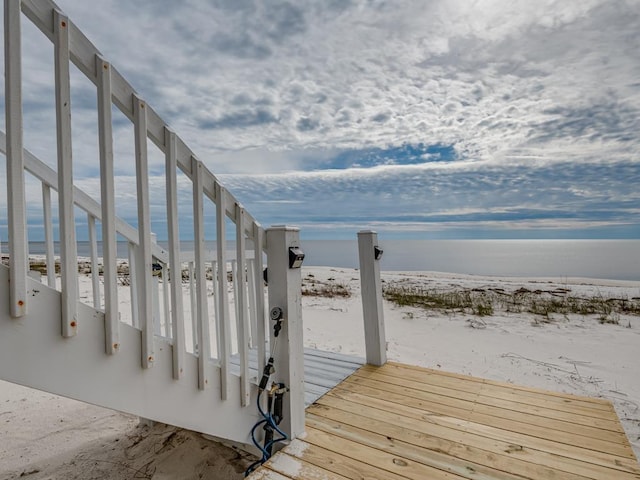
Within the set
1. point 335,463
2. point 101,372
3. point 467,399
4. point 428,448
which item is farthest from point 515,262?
point 101,372

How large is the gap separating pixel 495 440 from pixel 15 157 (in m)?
2.62

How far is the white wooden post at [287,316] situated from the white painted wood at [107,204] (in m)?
0.83

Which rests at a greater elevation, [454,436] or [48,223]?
[48,223]

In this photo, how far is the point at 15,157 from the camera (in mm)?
987

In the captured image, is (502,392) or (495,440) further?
(502,392)

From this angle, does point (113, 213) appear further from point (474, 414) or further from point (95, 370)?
point (474, 414)

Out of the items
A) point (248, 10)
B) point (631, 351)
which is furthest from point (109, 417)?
point (631, 351)

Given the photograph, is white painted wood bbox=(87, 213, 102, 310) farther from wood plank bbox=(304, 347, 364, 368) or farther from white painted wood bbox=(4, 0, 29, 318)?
wood plank bbox=(304, 347, 364, 368)

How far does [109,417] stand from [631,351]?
20.7 feet

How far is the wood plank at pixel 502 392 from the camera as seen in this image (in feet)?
7.97

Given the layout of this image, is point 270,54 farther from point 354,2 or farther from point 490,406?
point 490,406

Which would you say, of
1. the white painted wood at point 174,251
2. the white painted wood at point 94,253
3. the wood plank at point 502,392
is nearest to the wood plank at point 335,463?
the white painted wood at point 174,251

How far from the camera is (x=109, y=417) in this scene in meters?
3.09

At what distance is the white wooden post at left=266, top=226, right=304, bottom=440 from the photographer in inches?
75.6
